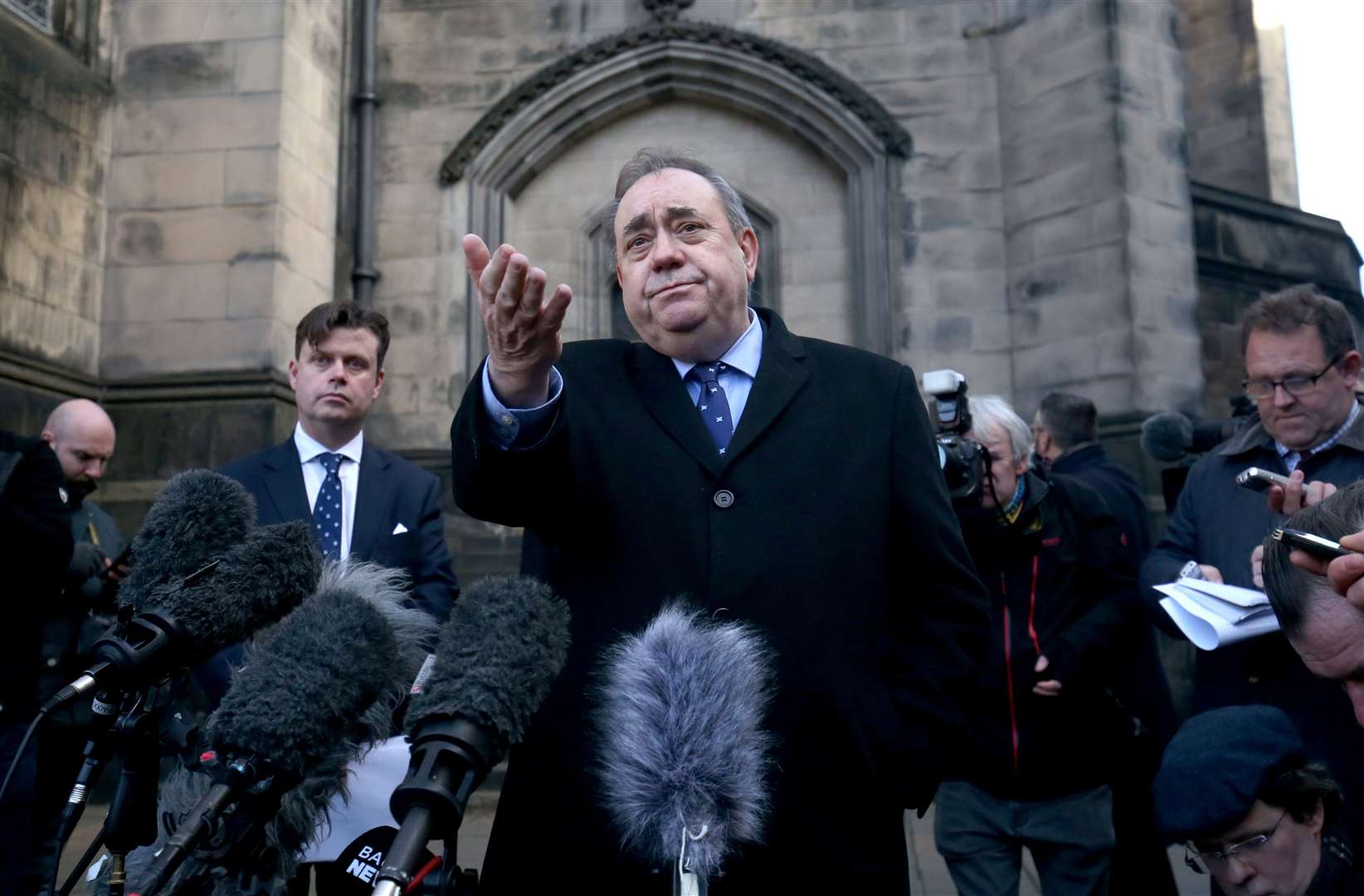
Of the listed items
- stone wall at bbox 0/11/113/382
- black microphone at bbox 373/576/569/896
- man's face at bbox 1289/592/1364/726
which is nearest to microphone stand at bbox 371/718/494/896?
black microphone at bbox 373/576/569/896

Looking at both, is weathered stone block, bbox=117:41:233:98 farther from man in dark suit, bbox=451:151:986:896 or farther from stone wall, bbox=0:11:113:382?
man in dark suit, bbox=451:151:986:896

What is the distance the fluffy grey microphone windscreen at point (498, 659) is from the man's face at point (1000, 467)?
2503 millimetres

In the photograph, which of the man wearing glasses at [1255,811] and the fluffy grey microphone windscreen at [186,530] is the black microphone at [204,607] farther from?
the man wearing glasses at [1255,811]

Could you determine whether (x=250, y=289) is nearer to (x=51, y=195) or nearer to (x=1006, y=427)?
(x=51, y=195)

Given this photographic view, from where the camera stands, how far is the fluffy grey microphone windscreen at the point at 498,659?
127 centimetres

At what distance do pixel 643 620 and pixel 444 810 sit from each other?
0.73 m

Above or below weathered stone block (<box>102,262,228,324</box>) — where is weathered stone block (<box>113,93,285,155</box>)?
above

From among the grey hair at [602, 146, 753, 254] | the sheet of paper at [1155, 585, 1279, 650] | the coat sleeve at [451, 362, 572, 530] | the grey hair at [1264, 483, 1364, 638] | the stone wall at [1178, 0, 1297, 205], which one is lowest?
the sheet of paper at [1155, 585, 1279, 650]

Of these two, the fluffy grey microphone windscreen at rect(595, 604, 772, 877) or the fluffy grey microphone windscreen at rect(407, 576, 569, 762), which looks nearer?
the fluffy grey microphone windscreen at rect(407, 576, 569, 762)

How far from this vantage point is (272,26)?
8.07 m

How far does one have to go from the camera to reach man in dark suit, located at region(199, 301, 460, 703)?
3244mm

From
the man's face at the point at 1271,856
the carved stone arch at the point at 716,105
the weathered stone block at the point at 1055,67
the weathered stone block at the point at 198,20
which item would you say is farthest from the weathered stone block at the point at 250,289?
the man's face at the point at 1271,856

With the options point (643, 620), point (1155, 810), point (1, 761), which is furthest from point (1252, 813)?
point (1, 761)

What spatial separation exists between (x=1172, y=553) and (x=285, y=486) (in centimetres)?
248
